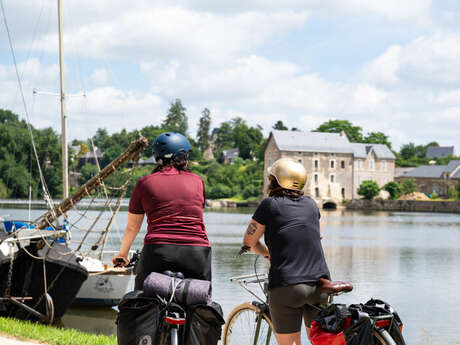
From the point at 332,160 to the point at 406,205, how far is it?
16951mm

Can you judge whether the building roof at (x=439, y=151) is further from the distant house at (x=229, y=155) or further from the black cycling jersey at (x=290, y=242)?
the black cycling jersey at (x=290, y=242)

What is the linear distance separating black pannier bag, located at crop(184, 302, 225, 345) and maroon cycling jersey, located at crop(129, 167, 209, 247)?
43 centimetres

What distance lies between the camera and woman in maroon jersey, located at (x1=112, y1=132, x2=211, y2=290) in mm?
4391

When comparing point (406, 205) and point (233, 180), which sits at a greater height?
point (233, 180)

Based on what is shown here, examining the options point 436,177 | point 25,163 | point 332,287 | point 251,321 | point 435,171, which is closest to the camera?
point 332,287

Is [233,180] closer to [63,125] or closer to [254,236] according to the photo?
[63,125]

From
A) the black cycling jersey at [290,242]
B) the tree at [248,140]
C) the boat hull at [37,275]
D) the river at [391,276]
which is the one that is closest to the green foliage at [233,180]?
the tree at [248,140]

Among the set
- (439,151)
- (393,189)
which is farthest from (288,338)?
(439,151)

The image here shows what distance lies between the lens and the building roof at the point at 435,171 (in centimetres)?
11775

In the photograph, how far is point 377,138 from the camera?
128 m

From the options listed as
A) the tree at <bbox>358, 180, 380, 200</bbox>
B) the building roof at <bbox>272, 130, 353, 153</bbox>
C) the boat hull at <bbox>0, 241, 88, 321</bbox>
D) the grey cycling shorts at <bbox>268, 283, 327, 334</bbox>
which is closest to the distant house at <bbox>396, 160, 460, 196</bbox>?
the tree at <bbox>358, 180, 380, 200</bbox>

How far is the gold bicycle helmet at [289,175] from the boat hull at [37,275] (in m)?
7.21

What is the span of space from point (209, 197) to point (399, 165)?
41281 millimetres

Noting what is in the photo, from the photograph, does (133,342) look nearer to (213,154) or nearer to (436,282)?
(436,282)
